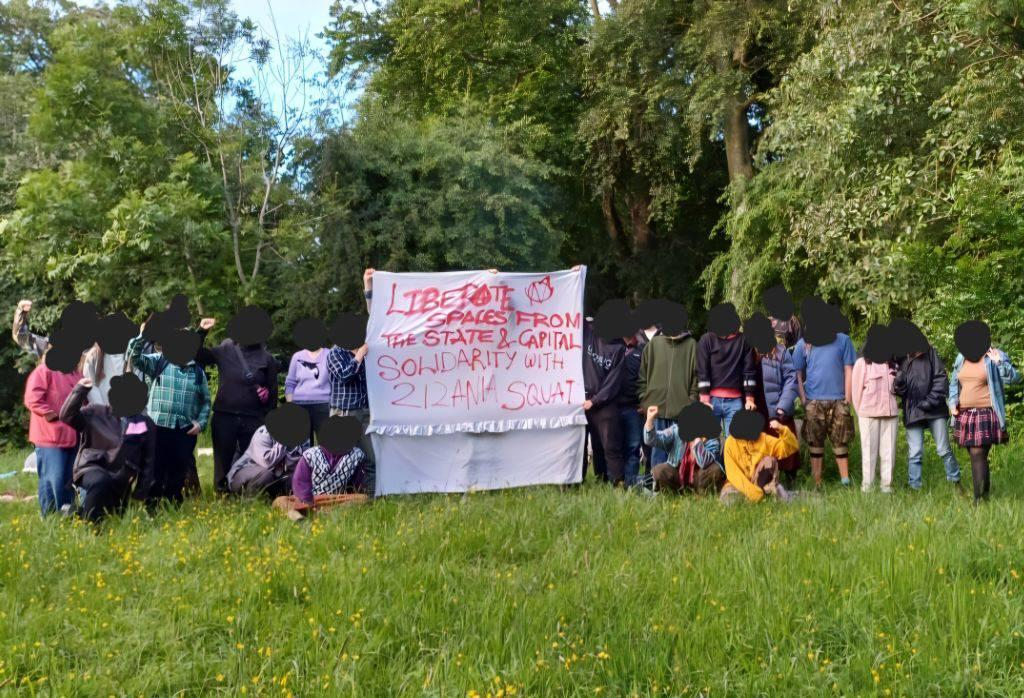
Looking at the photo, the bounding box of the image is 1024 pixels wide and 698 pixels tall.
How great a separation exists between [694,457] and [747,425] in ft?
1.90

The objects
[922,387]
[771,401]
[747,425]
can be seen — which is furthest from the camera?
[771,401]

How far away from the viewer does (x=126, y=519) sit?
7102mm

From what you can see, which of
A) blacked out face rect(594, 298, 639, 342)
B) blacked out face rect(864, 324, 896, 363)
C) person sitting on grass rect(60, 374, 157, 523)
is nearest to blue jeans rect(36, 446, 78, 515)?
person sitting on grass rect(60, 374, 157, 523)

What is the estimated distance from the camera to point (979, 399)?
780 centimetres

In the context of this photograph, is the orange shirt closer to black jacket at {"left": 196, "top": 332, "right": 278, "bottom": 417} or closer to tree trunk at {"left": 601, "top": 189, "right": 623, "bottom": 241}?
black jacket at {"left": 196, "top": 332, "right": 278, "bottom": 417}

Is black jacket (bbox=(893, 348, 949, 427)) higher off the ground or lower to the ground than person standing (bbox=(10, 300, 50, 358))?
lower

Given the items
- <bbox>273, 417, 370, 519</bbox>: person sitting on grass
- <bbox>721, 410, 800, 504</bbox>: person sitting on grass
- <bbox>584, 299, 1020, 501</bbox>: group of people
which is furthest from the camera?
<bbox>584, 299, 1020, 501</bbox>: group of people

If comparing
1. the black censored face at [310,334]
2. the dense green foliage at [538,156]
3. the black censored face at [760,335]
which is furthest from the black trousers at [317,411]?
the dense green foliage at [538,156]

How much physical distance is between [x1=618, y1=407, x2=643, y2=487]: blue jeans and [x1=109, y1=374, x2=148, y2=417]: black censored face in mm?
4204

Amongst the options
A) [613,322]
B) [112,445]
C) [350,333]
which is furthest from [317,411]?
[613,322]

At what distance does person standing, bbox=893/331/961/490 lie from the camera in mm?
8281

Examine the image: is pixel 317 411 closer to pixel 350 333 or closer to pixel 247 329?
pixel 247 329

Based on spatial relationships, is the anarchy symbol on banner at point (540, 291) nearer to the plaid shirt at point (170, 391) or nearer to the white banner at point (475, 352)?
the white banner at point (475, 352)

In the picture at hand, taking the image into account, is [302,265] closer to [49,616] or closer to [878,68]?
[878,68]
